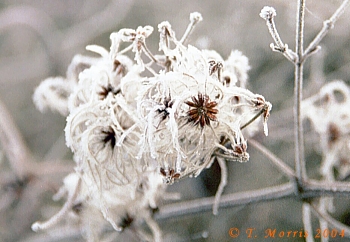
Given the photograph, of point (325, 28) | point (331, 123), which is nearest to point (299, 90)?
point (325, 28)

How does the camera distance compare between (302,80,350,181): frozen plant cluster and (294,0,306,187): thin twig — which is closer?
(294,0,306,187): thin twig

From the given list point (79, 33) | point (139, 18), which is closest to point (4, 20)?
point (79, 33)

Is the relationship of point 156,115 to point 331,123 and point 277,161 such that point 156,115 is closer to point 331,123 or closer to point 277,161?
point 277,161

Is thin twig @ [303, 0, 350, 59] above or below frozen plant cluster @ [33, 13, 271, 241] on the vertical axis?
above

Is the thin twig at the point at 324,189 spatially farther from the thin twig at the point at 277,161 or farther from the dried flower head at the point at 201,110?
the dried flower head at the point at 201,110

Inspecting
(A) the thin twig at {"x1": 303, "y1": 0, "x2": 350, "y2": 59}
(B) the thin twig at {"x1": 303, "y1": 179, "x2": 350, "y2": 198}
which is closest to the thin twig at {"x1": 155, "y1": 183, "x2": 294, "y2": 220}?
(B) the thin twig at {"x1": 303, "y1": 179, "x2": 350, "y2": 198}

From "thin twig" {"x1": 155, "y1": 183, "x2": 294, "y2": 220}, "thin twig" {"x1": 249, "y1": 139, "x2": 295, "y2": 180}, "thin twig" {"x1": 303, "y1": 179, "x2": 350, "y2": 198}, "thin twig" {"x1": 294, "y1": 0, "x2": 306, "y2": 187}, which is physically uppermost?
"thin twig" {"x1": 294, "y1": 0, "x2": 306, "y2": 187}

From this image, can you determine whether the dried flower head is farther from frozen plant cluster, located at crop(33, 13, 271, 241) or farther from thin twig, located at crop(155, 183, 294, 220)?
thin twig, located at crop(155, 183, 294, 220)

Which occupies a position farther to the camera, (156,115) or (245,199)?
(245,199)
